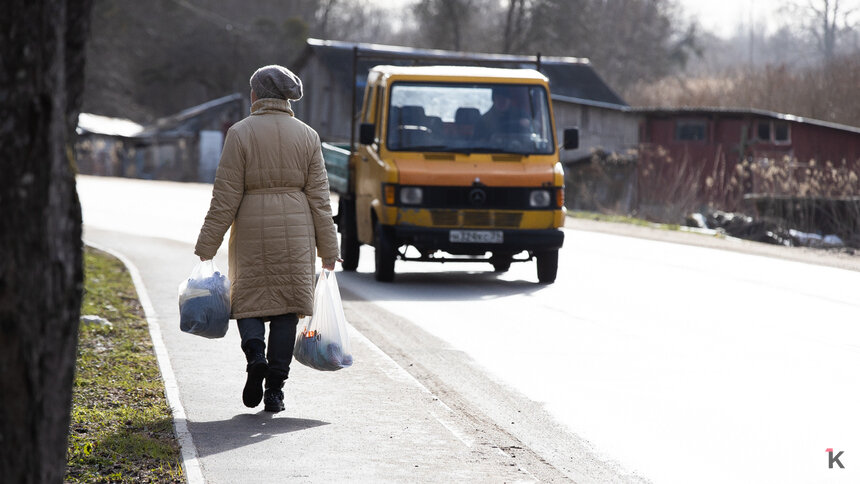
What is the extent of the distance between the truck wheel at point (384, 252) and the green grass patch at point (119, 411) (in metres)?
3.28

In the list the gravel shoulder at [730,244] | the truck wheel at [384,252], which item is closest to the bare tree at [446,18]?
the gravel shoulder at [730,244]

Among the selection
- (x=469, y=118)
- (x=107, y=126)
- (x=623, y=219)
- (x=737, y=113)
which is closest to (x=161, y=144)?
(x=107, y=126)

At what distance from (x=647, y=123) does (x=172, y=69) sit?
122 feet

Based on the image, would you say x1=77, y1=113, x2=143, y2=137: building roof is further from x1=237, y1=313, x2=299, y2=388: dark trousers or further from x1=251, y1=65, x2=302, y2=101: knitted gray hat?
x1=237, y1=313, x2=299, y2=388: dark trousers

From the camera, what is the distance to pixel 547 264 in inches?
582

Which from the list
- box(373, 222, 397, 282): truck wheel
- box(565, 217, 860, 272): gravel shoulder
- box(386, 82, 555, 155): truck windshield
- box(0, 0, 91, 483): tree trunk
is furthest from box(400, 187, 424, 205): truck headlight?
box(0, 0, 91, 483): tree trunk

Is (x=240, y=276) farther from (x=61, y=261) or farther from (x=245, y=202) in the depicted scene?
(x=61, y=261)

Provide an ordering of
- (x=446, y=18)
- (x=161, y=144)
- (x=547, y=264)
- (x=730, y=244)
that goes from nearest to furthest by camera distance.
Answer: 1. (x=547, y=264)
2. (x=730, y=244)
3. (x=161, y=144)
4. (x=446, y=18)

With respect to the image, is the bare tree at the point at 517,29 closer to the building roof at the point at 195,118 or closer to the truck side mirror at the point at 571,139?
the building roof at the point at 195,118

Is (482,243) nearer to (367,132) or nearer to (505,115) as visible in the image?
(505,115)

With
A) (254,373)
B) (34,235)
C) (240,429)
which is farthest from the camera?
(254,373)

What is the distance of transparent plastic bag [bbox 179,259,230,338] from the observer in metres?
7.06

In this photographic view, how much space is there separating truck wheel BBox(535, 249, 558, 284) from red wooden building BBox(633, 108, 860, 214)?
16.6 meters

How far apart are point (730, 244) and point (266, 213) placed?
53.1ft
